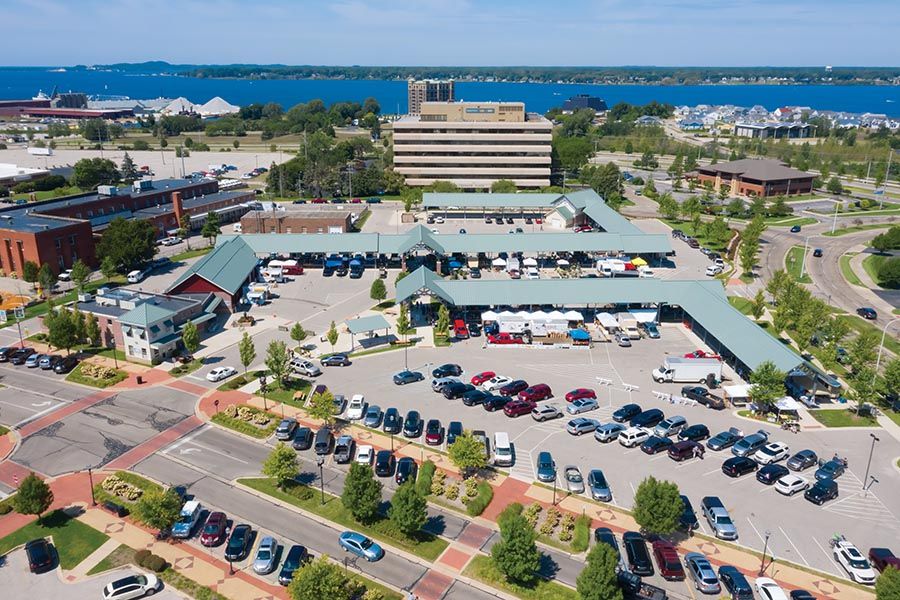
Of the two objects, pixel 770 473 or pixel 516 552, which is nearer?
pixel 516 552

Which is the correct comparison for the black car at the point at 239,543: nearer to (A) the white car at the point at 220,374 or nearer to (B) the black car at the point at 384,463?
(B) the black car at the point at 384,463

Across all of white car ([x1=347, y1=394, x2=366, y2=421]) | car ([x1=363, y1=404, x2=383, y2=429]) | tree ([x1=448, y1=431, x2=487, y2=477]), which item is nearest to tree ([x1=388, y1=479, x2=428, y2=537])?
tree ([x1=448, y1=431, x2=487, y2=477])

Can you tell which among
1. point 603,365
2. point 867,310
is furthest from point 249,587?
point 867,310

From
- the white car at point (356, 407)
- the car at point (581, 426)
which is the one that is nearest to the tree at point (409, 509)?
the white car at point (356, 407)

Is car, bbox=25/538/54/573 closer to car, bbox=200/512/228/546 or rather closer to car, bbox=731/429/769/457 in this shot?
car, bbox=200/512/228/546

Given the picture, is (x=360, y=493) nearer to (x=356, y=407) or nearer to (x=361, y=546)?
(x=361, y=546)

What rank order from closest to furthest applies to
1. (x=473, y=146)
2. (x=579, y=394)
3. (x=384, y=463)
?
(x=384, y=463) < (x=579, y=394) < (x=473, y=146)

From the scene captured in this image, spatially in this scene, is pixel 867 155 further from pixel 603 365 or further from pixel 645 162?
→ pixel 603 365

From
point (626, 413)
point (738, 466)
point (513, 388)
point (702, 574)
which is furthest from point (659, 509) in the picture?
point (513, 388)
